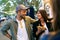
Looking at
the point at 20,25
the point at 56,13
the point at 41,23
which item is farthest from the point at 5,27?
the point at 56,13

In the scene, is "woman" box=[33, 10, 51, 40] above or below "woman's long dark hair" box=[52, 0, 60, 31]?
below

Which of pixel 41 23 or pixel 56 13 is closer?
pixel 56 13

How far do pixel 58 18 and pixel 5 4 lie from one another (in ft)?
14.7

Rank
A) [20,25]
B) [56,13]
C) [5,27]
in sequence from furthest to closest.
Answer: [5,27]
[20,25]
[56,13]

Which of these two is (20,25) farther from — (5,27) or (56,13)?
(56,13)

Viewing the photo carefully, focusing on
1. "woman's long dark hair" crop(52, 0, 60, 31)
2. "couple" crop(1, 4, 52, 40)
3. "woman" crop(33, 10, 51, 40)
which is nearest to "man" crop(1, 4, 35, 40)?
"couple" crop(1, 4, 52, 40)

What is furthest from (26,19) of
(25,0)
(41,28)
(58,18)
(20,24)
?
(25,0)

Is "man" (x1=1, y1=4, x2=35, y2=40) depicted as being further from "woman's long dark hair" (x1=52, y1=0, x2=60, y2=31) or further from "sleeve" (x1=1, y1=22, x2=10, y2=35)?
"woman's long dark hair" (x1=52, y1=0, x2=60, y2=31)

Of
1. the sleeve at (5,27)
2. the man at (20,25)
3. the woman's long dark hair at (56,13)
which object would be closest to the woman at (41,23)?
the man at (20,25)

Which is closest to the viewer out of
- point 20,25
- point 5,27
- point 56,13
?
point 56,13

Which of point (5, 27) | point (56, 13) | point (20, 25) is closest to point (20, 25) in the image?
point (20, 25)

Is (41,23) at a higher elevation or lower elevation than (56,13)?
lower

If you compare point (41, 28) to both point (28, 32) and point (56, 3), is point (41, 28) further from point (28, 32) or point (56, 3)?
point (56, 3)

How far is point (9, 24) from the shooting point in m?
2.47
